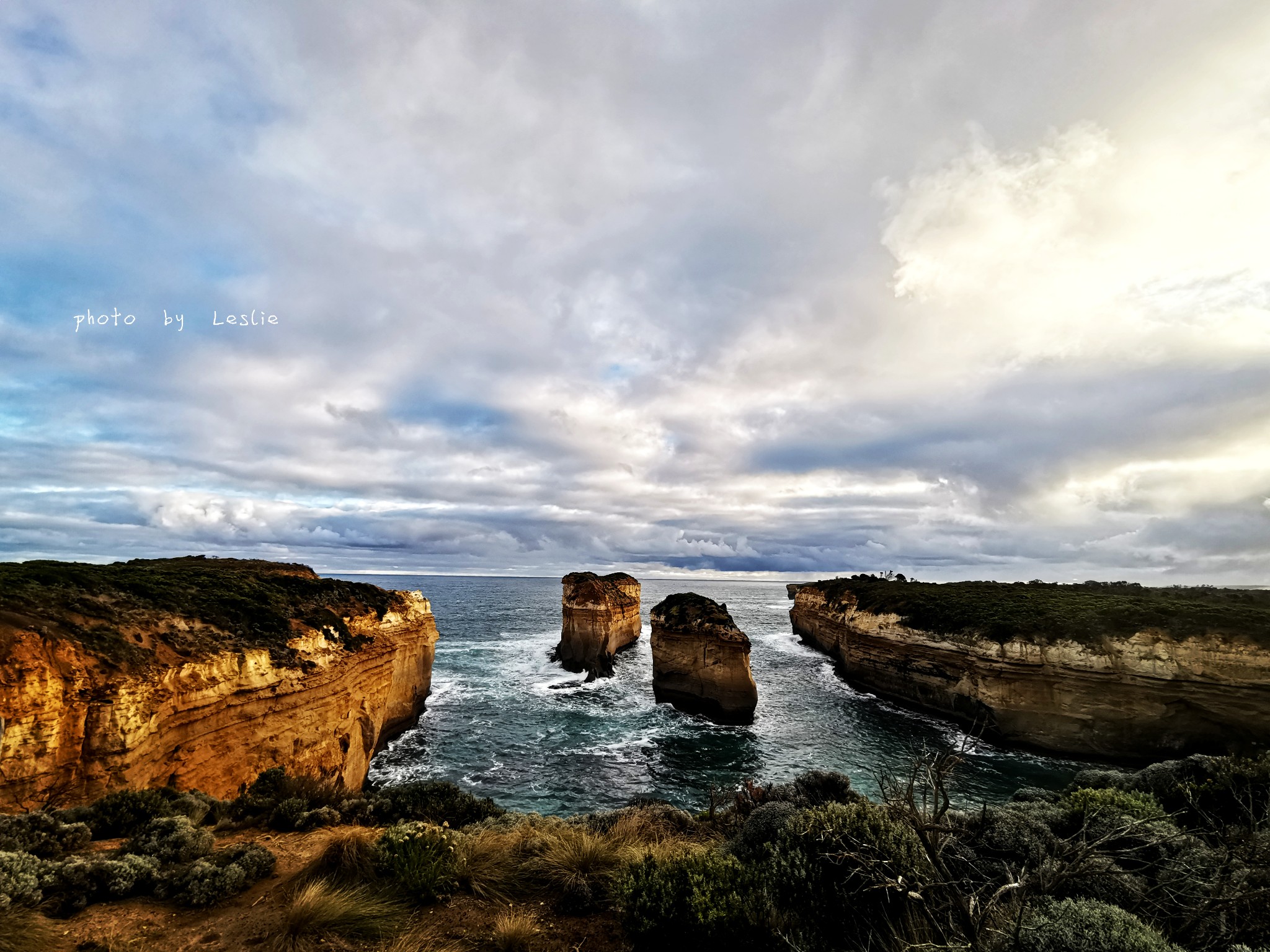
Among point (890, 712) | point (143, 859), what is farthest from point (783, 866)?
point (890, 712)

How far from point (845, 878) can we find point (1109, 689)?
2800 centimetres

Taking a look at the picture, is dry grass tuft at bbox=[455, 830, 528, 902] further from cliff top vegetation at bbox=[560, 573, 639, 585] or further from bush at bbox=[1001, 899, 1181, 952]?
cliff top vegetation at bbox=[560, 573, 639, 585]

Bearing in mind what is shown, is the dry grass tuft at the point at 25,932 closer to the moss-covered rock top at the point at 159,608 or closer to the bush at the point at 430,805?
the bush at the point at 430,805

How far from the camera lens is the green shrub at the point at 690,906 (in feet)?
17.5

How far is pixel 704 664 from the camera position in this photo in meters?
31.1

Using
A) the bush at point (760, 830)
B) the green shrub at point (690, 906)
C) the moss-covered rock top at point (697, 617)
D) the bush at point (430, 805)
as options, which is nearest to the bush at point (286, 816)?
the bush at point (430, 805)

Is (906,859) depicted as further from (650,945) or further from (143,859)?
(143,859)

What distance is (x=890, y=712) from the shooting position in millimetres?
31547

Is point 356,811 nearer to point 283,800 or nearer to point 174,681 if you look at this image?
point 283,800

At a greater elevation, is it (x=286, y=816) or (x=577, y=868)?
(x=577, y=868)

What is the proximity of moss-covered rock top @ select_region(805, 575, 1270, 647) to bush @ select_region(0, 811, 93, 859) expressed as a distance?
34.3m

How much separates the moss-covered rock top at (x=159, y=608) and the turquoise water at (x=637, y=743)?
358 inches

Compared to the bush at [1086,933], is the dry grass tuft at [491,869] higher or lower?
lower

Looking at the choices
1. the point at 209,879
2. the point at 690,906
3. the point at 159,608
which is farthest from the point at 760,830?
the point at 159,608
